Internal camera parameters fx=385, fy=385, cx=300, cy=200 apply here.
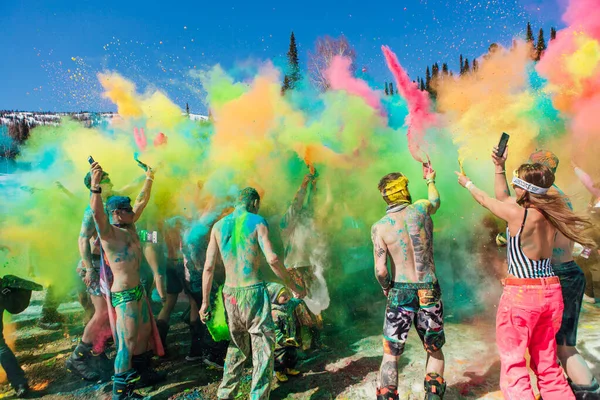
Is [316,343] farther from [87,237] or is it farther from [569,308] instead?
[87,237]

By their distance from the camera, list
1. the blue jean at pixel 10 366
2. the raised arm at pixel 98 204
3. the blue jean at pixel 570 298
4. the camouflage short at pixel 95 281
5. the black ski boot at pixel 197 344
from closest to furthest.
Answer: the blue jean at pixel 570 298
the raised arm at pixel 98 204
the blue jean at pixel 10 366
the camouflage short at pixel 95 281
the black ski boot at pixel 197 344

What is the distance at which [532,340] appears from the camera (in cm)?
261

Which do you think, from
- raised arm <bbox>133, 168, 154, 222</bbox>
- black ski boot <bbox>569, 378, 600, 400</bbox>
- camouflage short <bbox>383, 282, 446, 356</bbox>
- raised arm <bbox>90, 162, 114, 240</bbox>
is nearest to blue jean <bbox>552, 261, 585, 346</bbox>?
black ski boot <bbox>569, 378, 600, 400</bbox>

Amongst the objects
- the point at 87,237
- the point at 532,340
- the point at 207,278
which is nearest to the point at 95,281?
the point at 87,237

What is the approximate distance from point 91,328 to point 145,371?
0.87 m

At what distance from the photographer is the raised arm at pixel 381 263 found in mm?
2980

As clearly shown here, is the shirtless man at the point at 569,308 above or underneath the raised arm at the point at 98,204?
underneath

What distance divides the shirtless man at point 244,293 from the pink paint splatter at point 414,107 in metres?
2.64

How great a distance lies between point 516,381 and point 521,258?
80 centimetres

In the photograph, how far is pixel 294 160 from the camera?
219 inches

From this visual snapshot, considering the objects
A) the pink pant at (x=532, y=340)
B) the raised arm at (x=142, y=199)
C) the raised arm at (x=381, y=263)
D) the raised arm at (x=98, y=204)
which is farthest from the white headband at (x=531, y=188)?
the raised arm at (x=142, y=199)

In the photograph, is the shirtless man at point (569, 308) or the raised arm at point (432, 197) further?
the raised arm at point (432, 197)

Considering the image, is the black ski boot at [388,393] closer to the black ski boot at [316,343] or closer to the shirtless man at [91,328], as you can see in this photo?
the black ski boot at [316,343]

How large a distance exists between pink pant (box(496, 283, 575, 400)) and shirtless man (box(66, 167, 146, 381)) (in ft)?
12.3
